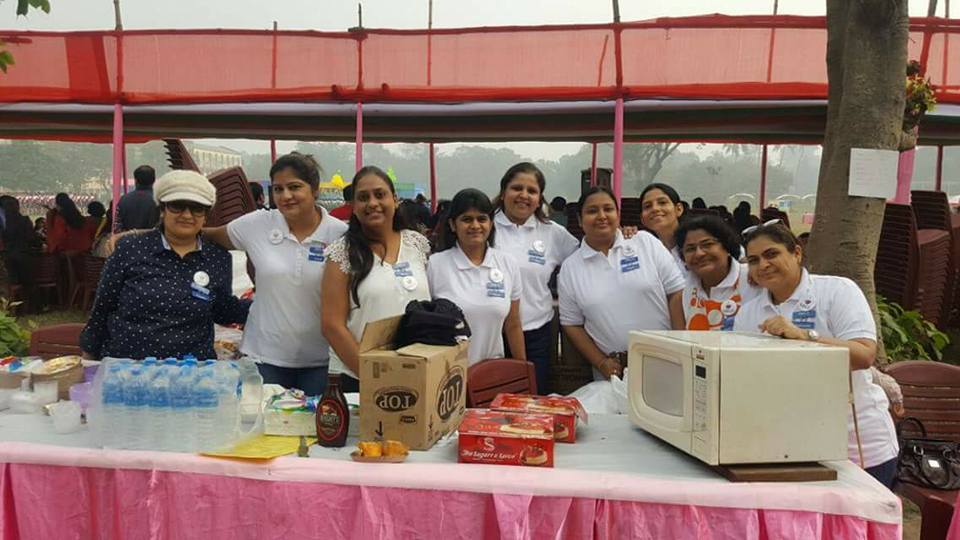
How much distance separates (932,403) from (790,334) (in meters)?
1.62

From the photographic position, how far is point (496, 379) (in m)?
2.92

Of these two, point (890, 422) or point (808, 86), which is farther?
point (808, 86)

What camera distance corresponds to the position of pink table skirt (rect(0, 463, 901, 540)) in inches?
67.7

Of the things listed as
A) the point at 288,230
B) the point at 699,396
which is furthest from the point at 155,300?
the point at 699,396

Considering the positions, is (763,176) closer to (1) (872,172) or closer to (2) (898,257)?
(2) (898,257)

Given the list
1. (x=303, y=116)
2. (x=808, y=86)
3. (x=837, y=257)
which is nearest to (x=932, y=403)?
(x=837, y=257)

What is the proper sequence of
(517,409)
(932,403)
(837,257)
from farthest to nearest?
(837,257) → (932,403) → (517,409)

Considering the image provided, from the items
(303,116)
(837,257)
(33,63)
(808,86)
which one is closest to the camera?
(837,257)

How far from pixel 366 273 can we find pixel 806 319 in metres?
1.53

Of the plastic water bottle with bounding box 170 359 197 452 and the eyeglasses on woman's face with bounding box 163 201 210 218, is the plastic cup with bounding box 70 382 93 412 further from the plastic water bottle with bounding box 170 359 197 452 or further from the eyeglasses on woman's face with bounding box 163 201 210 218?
the eyeglasses on woman's face with bounding box 163 201 210 218

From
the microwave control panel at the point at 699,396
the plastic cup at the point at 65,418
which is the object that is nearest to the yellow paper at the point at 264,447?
the plastic cup at the point at 65,418

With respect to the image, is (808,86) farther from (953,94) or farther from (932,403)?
(932,403)

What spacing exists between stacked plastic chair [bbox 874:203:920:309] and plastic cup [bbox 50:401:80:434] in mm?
5288

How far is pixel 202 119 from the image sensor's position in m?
8.47
